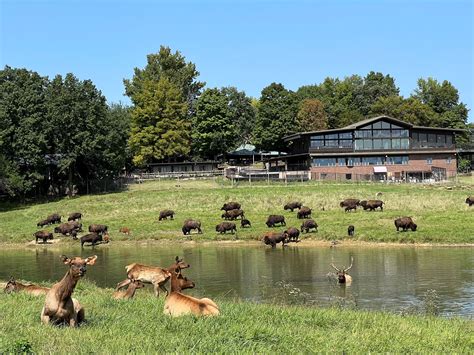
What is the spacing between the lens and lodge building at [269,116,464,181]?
77.1 metres

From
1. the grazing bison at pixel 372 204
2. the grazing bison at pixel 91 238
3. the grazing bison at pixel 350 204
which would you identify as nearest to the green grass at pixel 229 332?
the grazing bison at pixel 91 238

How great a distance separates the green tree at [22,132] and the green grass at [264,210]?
10.9ft

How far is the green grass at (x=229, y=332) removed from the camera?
8.85 m

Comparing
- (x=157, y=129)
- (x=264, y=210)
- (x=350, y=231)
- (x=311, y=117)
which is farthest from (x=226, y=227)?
(x=311, y=117)

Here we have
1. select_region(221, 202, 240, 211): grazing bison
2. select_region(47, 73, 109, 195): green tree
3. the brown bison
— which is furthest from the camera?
select_region(47, 73, 109, 195): green tree

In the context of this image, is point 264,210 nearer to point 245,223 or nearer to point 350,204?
point 245,223

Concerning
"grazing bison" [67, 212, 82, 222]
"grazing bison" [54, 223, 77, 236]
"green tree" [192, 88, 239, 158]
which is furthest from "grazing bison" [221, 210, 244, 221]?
"green tree" [192, 88, 239, 158]

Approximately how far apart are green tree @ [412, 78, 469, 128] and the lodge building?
2479 centimetres

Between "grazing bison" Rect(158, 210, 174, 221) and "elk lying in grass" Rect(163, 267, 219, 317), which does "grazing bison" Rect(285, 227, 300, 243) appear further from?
"elk lying in grass" Rect(163, 267, 219, 317)

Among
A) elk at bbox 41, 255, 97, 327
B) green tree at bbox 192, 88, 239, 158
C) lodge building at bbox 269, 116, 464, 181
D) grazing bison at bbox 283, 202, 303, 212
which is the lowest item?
grazing bison at bbox 283, 202, 303, 212

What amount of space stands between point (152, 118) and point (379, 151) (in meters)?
31.8

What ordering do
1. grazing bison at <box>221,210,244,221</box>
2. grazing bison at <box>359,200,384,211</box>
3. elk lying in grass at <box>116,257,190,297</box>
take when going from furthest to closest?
grazing bison at <box>359,200,384,211</box>
grazing bison at <box>221,210,244,221</box>
elk lying in grass at <box>116,257,190,297</box>

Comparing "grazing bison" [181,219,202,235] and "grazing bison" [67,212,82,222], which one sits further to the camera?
"grazing bison" [67,212,82,222]

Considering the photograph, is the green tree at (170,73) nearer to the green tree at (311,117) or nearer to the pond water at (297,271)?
the green tree at (311,117)
